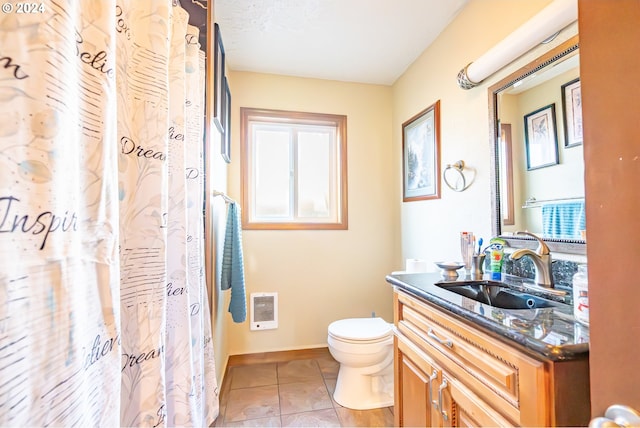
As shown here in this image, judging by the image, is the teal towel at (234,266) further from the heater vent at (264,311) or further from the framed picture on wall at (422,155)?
the framed picture on wall at (422,155)

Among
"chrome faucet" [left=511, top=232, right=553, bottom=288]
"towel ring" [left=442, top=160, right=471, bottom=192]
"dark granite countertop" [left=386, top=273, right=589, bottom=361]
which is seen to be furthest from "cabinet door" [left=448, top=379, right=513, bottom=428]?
"towel ring" [left=442, top=160, right=471, bottom=192]

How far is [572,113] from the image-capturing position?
3.58 feet

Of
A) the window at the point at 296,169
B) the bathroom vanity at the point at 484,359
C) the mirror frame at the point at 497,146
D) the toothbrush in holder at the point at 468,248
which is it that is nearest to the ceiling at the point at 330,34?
the window at the point at 296,169

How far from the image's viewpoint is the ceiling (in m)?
1.65

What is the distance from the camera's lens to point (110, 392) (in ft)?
1.65

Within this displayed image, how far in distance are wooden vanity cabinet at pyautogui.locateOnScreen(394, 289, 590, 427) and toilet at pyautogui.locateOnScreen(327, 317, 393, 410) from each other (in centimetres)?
Answer: 34

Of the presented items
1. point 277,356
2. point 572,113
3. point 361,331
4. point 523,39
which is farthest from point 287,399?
point 523,39

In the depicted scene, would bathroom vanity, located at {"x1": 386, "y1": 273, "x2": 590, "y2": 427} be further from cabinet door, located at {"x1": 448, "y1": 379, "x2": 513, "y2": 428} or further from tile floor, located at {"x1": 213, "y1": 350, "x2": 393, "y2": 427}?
tile floor, located at {"x1": 213, "y1": 350, "x2": 393, "y2": 427}

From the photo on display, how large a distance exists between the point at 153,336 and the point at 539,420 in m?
0.92

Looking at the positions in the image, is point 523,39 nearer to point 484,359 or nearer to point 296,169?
point 484,359

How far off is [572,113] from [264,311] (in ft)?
7.38

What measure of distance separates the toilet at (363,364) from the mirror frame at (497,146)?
35.4 inches

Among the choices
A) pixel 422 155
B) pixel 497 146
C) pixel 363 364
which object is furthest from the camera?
pixel 422 155

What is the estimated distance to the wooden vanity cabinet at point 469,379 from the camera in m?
0.63
